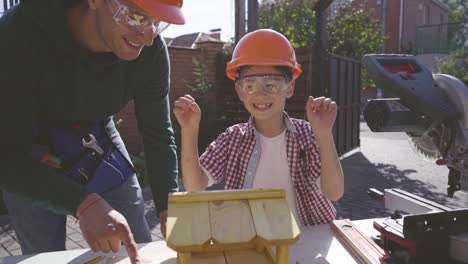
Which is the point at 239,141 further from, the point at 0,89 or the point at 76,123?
the point at 0,89

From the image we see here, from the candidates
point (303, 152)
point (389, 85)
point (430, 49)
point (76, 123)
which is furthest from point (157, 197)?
point (430, 49)

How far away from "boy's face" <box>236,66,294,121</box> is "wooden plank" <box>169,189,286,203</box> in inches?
36.1

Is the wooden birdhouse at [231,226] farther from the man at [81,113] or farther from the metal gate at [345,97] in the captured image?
the metal gate at [345,97]

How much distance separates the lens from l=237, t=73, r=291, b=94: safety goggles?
208cm

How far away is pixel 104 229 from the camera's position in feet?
4.16

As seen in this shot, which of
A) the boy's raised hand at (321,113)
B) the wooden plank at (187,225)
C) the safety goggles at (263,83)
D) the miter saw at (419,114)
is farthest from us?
the safety goggles at (263,83)

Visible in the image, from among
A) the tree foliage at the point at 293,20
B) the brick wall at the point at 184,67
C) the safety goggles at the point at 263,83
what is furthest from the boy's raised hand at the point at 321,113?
the tree foliage at the point at 293,20

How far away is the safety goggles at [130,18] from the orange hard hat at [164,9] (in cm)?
6

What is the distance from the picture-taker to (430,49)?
28500 mm

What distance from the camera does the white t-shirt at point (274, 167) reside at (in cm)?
226

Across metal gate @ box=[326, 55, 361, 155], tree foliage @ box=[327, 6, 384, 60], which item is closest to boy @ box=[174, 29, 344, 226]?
metal gate @ box=[326, 55, 361, 155]

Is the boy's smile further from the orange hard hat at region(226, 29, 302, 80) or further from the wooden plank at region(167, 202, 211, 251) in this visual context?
the wooden plank at region(167, 202, 211, 251)

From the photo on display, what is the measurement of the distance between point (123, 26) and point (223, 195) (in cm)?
82

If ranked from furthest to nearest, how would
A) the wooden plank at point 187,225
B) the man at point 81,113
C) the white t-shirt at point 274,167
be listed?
the white t-shirt at point 274,167, the man at point 81,113, the wooden plank at point 187,225
